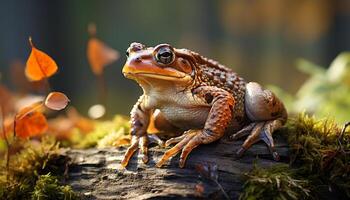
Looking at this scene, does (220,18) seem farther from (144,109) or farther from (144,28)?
(144,109)

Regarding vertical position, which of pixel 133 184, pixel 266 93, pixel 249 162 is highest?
pixel 266 93

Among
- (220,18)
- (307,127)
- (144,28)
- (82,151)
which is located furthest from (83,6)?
(307,127)

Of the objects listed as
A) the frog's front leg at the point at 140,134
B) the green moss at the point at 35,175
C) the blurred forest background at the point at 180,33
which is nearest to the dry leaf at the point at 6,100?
the green moss at the point at 35,175

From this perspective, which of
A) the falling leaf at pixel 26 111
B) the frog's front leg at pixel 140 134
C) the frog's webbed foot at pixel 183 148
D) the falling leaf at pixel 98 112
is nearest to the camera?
the frog's webbed foot at pixel 183 148

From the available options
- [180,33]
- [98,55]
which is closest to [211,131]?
[98,55]

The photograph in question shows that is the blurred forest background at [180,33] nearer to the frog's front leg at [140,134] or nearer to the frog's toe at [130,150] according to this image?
the frog's front leg at [140,134]

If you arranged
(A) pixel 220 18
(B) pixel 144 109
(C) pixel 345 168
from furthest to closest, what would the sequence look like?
(A) pixel 220 18
(B) pixel 144 109
(C) pixel 345 168

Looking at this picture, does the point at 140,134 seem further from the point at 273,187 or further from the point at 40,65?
the point at 273,187
